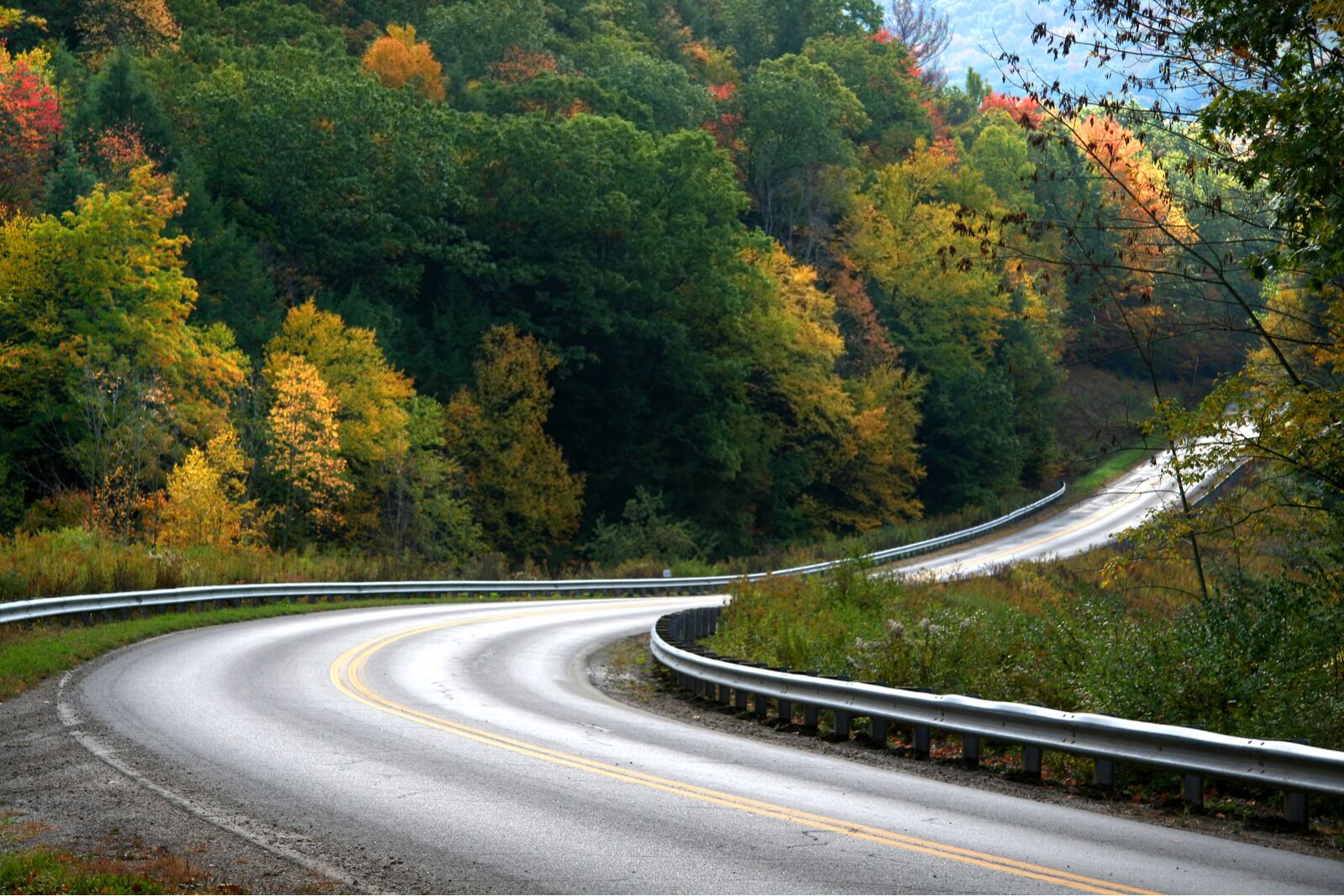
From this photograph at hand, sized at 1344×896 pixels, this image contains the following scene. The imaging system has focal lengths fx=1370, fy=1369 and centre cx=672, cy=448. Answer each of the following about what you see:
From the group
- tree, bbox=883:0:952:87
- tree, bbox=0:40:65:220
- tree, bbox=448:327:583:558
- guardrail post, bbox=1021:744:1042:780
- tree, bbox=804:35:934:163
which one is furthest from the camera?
tree, bbox=883:0:952:87

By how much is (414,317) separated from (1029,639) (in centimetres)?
5197

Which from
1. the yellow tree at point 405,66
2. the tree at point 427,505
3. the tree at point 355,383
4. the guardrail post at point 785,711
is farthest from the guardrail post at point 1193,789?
the yellow tree at point 405,66

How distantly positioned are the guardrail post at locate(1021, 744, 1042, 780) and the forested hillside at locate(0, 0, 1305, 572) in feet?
80.3

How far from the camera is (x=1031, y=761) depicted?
459 inches

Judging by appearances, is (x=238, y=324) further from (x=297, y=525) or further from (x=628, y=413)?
(x=628, y=413)

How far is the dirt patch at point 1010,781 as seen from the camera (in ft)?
31.6

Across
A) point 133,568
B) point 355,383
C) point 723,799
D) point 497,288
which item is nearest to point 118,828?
point 723,799

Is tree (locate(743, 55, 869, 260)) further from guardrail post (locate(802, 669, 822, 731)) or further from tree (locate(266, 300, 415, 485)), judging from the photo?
guardrail post (locate(802, 669, 822, 731))

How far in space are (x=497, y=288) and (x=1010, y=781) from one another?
57580 millimetres

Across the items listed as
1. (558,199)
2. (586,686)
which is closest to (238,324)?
(558,199)

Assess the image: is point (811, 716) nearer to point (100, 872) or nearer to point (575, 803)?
point (575, 803)

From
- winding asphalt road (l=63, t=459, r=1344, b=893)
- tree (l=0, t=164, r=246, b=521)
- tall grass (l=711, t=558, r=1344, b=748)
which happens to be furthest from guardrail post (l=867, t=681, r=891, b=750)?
tree (l=0, t=164, r=246, b=521)

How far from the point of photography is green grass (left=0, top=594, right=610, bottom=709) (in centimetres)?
1747

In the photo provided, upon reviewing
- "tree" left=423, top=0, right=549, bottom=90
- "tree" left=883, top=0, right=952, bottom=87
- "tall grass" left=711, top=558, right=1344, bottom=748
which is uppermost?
"tree" left=883, top=0, right=952, bottom=87
